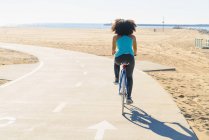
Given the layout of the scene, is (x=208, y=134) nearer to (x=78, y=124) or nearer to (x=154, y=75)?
(x=78, y=124)

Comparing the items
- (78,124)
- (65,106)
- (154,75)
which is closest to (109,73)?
(154,75)

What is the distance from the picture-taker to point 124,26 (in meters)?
8.99

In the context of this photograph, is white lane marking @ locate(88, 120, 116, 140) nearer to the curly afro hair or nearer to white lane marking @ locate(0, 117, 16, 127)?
white lane marking @ locate(0, 117, 16, 127)

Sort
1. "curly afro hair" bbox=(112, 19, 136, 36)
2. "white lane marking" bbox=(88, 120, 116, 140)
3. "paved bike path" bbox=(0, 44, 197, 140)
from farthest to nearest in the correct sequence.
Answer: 1. "curly afro hair" bbox=(112, 19, 136, 36)
2. "paved bike path" bbox=(0, 44, 197, 140)
3. "white lane marking" bbox=(88, 120, 116, 140)

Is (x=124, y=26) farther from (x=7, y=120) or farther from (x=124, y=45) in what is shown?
(x=7, y=120)

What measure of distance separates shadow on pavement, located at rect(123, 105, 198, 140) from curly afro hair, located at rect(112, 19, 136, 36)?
1753mm

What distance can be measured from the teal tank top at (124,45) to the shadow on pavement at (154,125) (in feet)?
4.34

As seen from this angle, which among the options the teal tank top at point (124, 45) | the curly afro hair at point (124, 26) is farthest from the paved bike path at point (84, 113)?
the curly afro hair at point (124, 26)

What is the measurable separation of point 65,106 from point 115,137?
302 cm

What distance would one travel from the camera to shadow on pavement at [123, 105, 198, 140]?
729 centimetres

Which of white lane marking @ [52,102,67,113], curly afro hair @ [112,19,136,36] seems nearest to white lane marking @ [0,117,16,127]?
white lane marking @ [52,102,67,113]

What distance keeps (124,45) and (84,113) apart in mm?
1699

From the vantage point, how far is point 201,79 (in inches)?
695

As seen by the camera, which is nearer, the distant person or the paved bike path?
the paved bike path
